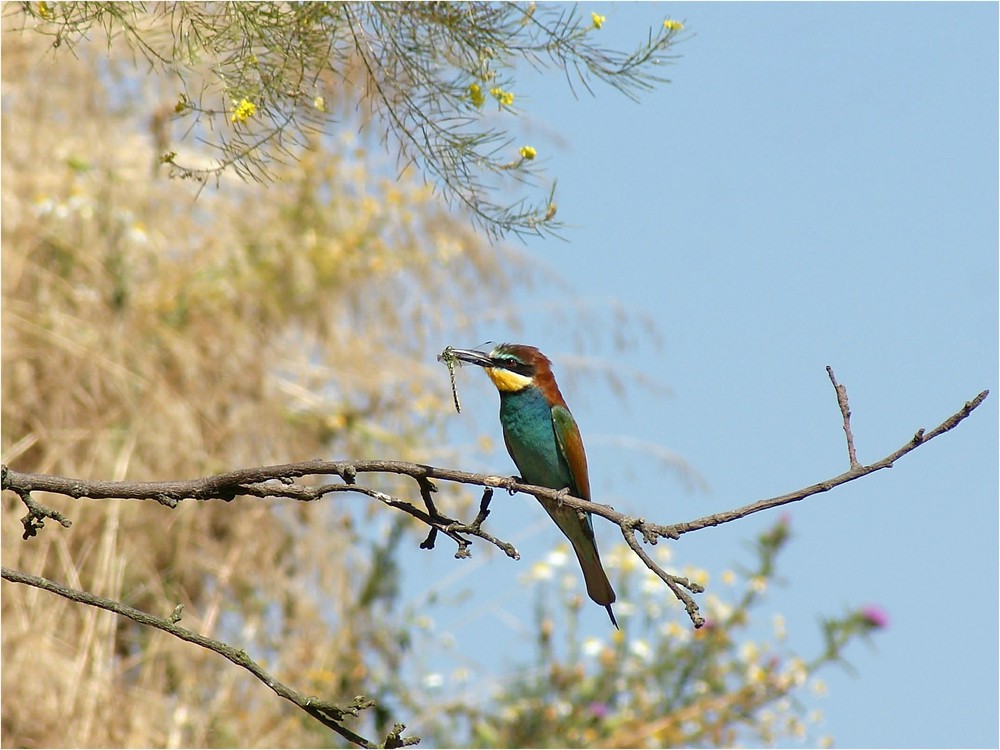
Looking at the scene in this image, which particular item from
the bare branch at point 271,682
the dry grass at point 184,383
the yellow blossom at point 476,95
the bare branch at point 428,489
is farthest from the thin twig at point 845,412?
the dry grass at point 184,383

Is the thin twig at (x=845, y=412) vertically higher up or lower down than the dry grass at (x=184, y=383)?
lower down

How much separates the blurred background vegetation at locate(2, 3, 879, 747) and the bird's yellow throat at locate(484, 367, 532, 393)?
0.86m

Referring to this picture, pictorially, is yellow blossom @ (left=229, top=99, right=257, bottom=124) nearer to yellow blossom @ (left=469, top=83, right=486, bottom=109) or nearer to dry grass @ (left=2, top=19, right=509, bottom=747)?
yellow blossom @ (left=469, top=83, right=486, bottom=109)

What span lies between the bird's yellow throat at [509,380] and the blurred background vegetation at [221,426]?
0.86 meters

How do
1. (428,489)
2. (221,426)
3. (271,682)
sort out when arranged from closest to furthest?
(271,682) < (428,489) < (221,426)

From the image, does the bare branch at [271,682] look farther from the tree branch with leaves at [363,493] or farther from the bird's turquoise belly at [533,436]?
the bird's turquoise belly at [533,436]

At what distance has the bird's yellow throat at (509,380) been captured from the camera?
300cm

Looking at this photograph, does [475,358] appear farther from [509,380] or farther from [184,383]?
[184,383]

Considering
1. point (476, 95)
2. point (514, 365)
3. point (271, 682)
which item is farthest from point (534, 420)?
point (271, 682)

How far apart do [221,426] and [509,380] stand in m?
1.68

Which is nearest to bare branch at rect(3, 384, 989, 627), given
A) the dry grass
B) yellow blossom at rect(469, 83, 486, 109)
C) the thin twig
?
the thin twig

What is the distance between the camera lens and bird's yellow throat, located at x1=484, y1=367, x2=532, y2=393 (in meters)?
3.00

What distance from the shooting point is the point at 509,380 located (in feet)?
9.85

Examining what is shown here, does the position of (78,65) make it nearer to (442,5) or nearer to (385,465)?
(442,5)
